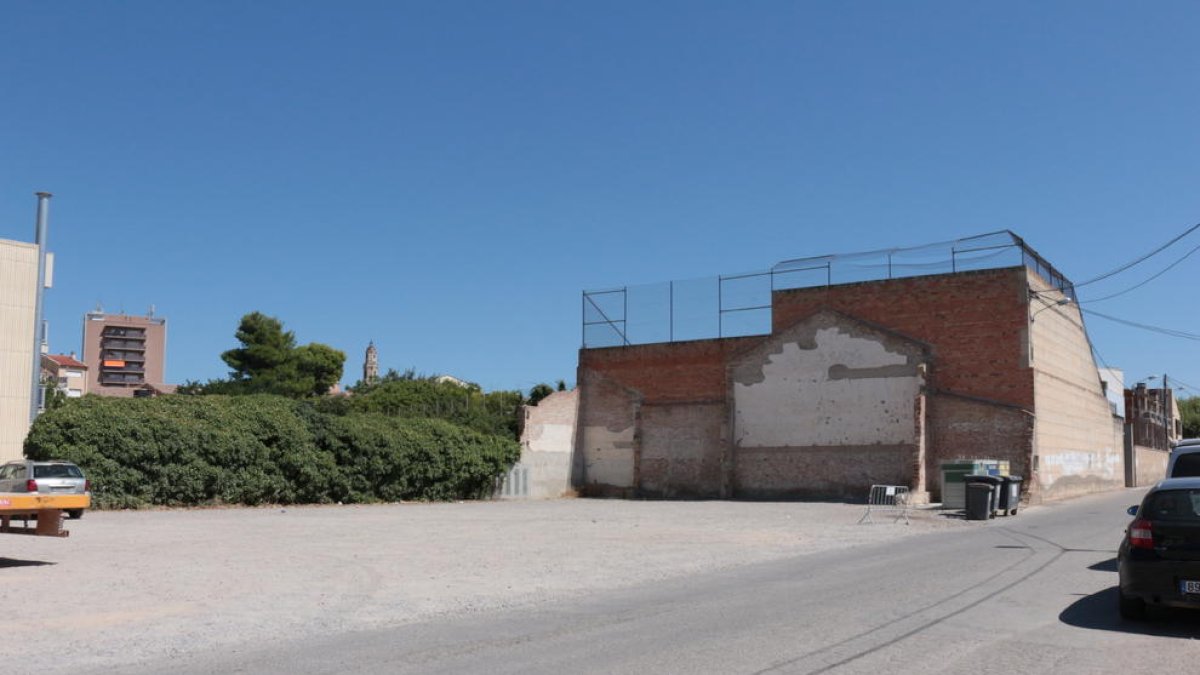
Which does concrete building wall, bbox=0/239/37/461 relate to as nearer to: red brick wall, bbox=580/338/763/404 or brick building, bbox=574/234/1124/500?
brick building, bbox=574/234/1124/500

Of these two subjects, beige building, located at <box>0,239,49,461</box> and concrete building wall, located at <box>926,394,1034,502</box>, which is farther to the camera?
concrete building wall, located at <box>926,394,1034,502</box>

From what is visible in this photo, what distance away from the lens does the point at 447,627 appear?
417 inches

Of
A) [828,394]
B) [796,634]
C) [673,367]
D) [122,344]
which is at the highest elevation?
[122,344]

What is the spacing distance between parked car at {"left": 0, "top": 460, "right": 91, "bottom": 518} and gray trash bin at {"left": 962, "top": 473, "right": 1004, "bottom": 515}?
942 inches

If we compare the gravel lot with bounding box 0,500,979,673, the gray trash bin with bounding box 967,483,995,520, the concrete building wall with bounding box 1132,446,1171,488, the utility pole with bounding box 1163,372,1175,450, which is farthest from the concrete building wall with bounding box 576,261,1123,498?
the utility pole with bounding box 1163,372,1175,450

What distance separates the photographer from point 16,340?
3541 centimetres

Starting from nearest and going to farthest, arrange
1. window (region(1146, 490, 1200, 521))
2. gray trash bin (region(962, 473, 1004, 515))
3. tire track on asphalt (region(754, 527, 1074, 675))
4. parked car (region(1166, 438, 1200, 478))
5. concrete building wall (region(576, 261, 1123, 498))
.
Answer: tire track on asphalt (region(754, 527, 1074, 675)), window (region(1146, 490, 1200, 521)), parked car (region(1166, 438, 1200, 478)), gray trash bin (region(962, 473, 1004, 515)), concrete building wall (region(576, 261, 1123, 498))

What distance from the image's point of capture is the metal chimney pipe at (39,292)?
3519 centimetres

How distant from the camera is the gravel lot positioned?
10430mm

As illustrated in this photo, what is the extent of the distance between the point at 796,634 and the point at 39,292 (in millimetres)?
34520

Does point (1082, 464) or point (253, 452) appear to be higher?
point (253, 452)

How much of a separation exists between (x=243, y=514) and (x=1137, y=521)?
25510mm

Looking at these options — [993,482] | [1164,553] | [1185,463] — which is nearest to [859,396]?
[993,482]

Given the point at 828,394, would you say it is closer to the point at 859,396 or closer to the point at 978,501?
the point at 859,396
